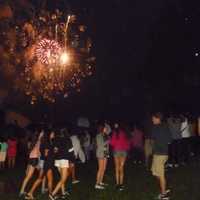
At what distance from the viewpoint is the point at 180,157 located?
20844 mm

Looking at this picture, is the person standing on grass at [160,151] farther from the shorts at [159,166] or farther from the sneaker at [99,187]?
the sneaker at [99,187]

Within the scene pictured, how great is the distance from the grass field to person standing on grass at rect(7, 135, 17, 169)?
139 cm

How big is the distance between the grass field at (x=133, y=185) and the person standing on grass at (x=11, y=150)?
1.39m

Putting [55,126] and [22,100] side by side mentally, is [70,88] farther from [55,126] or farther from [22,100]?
[55,126]

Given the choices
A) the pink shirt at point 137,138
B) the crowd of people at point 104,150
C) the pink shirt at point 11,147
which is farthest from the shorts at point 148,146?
the pink shirt at point 11,147

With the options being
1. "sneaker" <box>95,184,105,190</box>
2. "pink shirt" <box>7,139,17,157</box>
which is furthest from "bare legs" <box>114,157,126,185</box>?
"pink shirt" <box>7,139,17,157</box>

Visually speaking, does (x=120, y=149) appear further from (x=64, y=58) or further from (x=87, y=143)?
(x=64, y=58)

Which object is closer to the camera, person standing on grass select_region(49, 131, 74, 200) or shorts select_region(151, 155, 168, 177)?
shorts select_region(151, 155, 168, 177)

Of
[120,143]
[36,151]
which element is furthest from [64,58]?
[36,151]

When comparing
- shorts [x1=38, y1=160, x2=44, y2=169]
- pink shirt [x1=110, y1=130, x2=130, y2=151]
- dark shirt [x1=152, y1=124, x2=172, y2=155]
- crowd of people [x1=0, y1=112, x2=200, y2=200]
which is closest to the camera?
dark shirt [x1=152, y1=124, x2=172, y2=155]

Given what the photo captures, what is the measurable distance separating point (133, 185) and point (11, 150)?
7289mm

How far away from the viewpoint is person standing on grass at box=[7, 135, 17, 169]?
2181cm

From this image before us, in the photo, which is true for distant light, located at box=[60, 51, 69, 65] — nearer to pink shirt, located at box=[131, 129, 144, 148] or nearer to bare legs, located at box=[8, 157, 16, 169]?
bare legs, located at box=[8, 157, 16, 169]

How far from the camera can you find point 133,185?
639 inches
